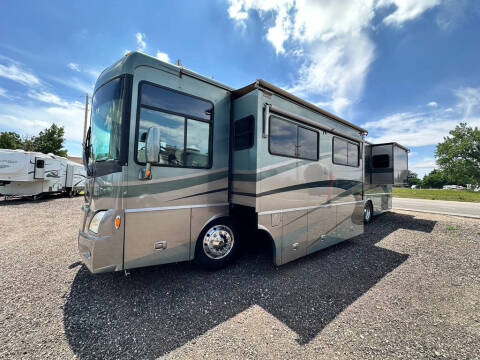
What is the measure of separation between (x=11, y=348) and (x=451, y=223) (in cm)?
1155

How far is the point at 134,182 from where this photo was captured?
9.20 feet

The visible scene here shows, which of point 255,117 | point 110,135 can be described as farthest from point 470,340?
point 110,135

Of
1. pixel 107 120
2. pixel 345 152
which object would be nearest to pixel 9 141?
pixel 107 120

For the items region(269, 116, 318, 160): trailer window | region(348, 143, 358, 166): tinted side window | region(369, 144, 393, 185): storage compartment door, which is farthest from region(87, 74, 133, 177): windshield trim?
region(369, 144, 393, 185): storage compartment door

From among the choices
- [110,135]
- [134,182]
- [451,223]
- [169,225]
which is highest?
[110,135]

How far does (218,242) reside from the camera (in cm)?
360

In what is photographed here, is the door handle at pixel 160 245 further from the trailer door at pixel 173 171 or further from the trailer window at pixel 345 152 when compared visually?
the trailer window at pixel 345 152

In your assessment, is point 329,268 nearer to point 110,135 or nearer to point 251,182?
point 251,182

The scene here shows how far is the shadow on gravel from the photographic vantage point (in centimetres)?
219

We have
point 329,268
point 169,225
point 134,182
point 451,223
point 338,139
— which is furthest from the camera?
point 451,223

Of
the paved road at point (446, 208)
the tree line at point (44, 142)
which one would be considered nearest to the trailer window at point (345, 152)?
the paved road at point (446, 208)

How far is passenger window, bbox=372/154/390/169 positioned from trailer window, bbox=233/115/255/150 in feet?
22.7

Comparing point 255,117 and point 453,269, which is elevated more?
point 255,117

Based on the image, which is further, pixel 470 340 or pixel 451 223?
pixel 451 223
